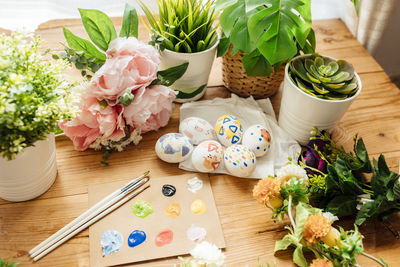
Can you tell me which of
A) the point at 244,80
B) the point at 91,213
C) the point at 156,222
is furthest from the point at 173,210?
the point at 244,80

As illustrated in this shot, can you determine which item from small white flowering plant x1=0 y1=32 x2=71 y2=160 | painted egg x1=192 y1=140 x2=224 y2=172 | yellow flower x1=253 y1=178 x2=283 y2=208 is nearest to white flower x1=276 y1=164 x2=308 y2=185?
yellow flower x1=253 y1=178 x2=283 y2=208

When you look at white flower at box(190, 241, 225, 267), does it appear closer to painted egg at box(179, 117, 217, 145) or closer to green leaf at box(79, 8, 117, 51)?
painted egg at box(179, 117, 217, 145)

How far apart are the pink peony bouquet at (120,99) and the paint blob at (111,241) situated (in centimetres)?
21

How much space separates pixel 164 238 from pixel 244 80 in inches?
17.5

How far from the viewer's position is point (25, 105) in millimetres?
555

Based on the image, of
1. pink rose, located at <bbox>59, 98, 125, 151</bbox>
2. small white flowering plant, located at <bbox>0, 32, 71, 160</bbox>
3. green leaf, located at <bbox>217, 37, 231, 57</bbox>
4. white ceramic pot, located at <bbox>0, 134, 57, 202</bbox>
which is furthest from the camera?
green leaf, located at <bbox>217, 37, 231, 57</bbox>

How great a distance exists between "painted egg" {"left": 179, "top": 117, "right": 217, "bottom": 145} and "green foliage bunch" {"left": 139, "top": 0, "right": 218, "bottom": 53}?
0.16m

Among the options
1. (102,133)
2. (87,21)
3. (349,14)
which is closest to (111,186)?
(102,133)

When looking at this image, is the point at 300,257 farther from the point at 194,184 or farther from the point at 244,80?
the point at 244,80

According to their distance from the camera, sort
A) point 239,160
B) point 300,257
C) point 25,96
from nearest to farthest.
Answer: point 25,96 < point 300,257 < point 239,160

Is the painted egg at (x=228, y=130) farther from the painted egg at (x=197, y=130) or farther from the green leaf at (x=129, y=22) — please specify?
the green leaf at (x=129, y=22)

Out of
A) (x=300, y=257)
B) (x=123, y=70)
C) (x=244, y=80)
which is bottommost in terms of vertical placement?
(x=300, y=257)

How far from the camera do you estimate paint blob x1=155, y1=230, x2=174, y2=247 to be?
70 cm

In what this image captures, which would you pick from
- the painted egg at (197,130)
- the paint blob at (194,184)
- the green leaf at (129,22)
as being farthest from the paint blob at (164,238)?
the green leaf at (129,22)
